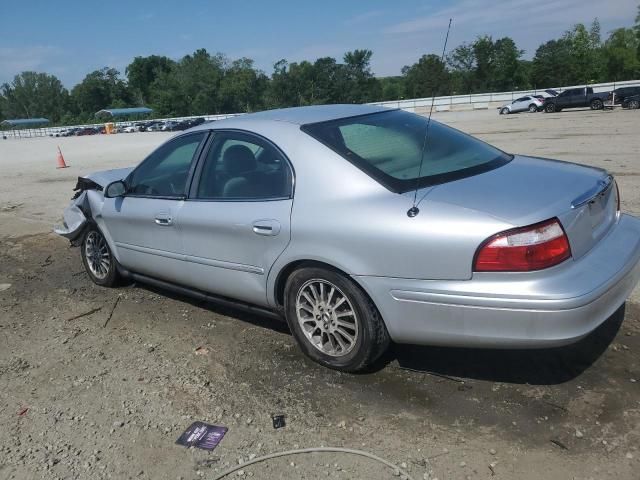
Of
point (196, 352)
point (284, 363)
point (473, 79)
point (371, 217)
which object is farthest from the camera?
point (473, 79)

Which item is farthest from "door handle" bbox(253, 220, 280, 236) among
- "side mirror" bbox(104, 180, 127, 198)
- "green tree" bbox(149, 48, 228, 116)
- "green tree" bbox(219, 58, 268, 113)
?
"green tree" bbox(149, 48, 228, 116)

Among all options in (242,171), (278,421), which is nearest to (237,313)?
(242,171)

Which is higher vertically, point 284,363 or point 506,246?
point 506,246

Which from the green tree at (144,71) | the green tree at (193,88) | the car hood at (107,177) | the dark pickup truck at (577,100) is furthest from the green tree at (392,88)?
the car hood at (107,177)

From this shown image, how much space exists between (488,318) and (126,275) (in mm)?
3475

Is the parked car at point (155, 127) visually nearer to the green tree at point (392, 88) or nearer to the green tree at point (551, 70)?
the green tree at point (392, 88)

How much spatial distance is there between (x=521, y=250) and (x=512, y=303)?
0.26 meters

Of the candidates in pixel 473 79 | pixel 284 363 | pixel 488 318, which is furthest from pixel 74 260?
pixel 473 79

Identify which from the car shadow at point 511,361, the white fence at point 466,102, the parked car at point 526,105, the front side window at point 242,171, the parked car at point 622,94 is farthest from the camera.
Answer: the white fence at point 466,102

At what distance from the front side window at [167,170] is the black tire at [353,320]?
1.33 m

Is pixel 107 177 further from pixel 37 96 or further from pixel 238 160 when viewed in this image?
pixel 37 96

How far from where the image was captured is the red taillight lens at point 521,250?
273 centimetres

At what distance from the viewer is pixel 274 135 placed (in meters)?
3.77

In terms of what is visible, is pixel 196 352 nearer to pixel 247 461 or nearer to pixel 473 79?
pixel 247 461
